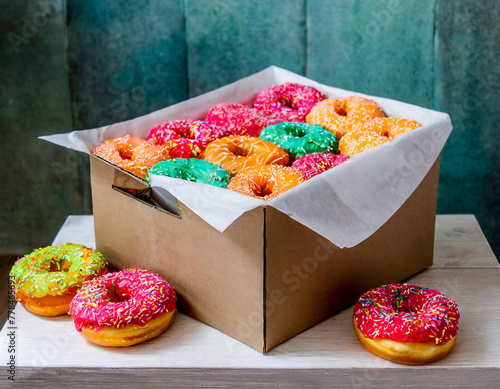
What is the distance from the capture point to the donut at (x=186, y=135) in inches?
57.6

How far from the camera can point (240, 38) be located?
2.45 meters

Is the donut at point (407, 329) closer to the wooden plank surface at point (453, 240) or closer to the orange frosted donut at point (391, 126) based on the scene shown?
the wooden plank surface at point (453, 240)

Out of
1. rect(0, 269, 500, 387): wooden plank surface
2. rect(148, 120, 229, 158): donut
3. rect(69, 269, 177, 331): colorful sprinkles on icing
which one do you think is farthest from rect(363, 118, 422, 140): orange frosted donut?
rect(69, 269, 177, 331): colorful sprinkles on icing

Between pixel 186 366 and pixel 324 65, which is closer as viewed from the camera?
pixel 186 366

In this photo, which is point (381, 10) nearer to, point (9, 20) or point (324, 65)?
point (324, 65)

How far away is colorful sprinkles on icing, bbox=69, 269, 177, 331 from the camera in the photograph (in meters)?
1.10

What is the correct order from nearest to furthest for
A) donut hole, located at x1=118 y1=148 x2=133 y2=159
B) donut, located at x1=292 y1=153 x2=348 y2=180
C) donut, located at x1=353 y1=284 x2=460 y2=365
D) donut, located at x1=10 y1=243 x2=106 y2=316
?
1. donut, located at x1=353 y1=284 x2=460 y2=365
2. donut, located at x1=10 y1=243 x2=106 y2=316
3. donut, located at x1=292 y1=153 x2=348 y2=180
4. donut hole, located at x1=118 y1=148 x2=133 y2=159

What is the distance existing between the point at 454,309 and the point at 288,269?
30 cm

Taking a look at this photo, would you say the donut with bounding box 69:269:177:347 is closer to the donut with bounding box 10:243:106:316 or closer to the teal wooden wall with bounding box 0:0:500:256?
the donut with bounding box 10:243:106:316

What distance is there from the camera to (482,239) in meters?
1.56

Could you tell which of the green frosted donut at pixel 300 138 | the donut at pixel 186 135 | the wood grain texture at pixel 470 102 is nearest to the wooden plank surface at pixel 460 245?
the green frosted donut at pixel 300 138

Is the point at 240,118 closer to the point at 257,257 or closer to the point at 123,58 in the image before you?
the point at 257,257

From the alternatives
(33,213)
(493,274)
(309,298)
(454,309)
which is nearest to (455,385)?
(454,309)

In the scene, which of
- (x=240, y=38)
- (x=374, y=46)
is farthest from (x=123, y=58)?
(x=374, y=46)
